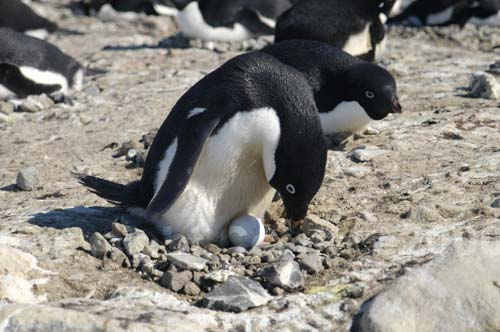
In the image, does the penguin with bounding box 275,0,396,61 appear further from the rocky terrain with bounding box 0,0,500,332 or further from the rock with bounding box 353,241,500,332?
the rock with bounding box 353,241,500,332

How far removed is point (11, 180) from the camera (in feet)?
18.4

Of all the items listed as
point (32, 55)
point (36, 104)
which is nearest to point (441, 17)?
point (32, 55)

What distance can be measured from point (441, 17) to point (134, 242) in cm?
755

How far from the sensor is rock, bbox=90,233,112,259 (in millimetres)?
3975

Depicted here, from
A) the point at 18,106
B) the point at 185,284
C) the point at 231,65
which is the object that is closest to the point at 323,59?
the point at 231,65

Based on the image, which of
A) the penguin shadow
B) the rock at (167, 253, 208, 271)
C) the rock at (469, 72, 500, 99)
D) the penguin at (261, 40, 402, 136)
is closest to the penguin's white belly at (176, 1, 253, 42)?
the rock at (469, 72, 500, 99)

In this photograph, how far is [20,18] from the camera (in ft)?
34.1

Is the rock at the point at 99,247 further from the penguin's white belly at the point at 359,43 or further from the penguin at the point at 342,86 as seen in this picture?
the penguin's white belly at the point at 359,43

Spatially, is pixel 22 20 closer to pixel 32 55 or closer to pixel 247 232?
pixel 32 55

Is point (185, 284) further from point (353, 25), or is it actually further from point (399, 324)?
point (353, 25)

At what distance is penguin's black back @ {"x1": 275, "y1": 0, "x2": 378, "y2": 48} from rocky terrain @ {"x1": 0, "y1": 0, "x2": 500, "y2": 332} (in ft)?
3.62

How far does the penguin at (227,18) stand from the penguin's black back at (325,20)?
87.3 inches

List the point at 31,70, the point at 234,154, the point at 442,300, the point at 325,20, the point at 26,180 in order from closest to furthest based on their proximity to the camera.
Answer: the point at 442,300 < the point at 234,154 < the point at 26,180 < the point at 325,20 < the point at 31,70

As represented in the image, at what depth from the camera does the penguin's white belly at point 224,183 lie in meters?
4.04
